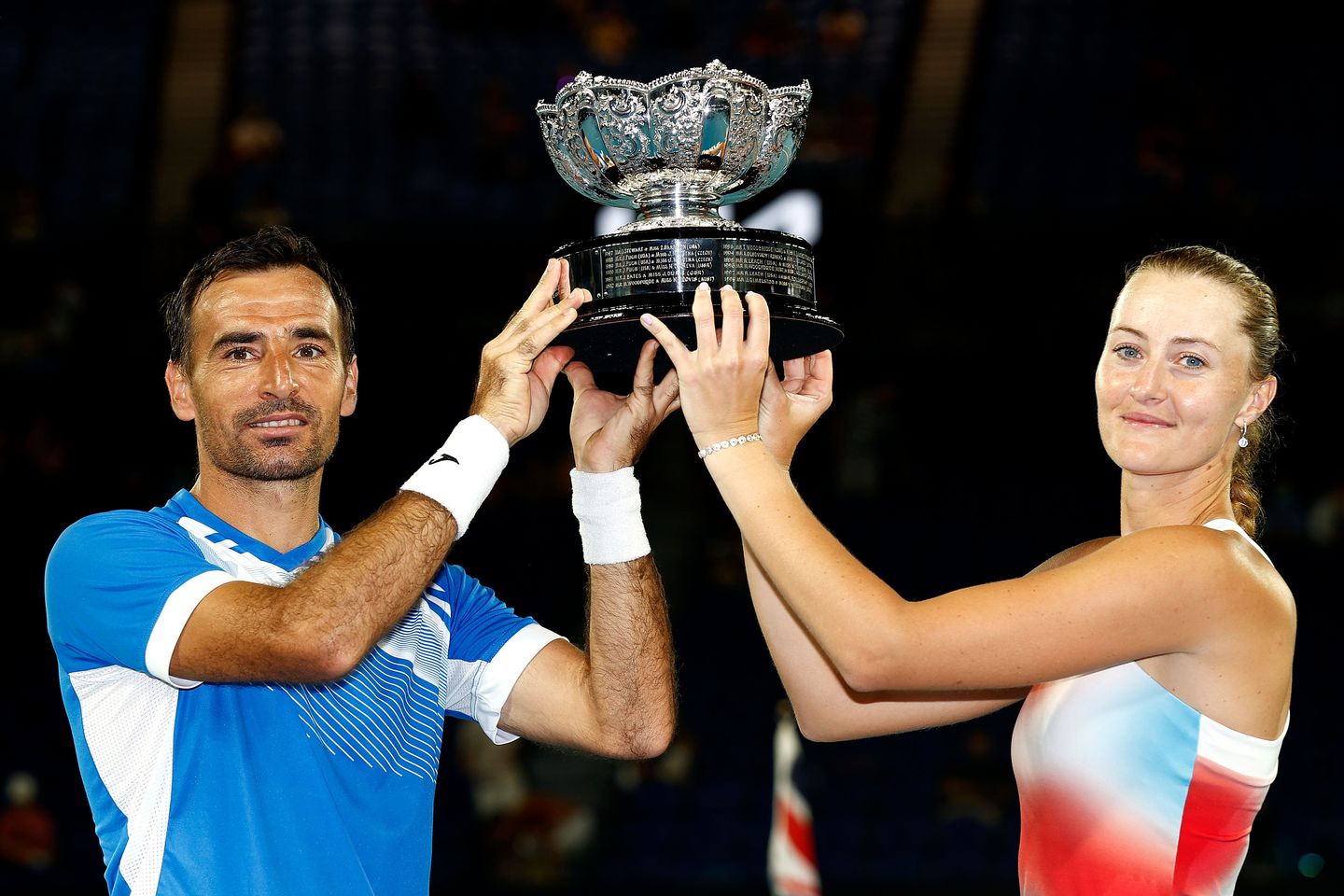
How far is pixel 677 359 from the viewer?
2.72m

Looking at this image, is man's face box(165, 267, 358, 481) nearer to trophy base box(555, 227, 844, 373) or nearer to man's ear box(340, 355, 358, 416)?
man's ear box(340, 355, 358, 416)

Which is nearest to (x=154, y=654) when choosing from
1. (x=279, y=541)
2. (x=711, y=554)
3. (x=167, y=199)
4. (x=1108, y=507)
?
(x=279, y=541)

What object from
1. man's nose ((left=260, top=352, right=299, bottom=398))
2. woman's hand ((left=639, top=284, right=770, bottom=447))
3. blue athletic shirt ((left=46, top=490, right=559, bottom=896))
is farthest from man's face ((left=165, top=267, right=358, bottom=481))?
woman's hand ((left=639, top=284, right=770, bottom=447))

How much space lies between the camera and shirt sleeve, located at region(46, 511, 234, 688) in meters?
2.62

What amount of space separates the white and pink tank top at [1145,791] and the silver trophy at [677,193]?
852 mm

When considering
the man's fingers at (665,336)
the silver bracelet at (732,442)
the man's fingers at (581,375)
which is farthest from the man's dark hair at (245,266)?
the silver bracelet at (732,442)

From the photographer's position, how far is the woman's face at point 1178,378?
2709 millimetres

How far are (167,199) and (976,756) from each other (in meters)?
9.03

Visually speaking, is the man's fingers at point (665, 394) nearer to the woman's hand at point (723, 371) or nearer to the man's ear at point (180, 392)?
the woman's hand at point (723, 371)

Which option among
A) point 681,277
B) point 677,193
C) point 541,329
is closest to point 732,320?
point 681,277

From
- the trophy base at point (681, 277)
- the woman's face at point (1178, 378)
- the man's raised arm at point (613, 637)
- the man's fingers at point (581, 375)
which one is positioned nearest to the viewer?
the woman's face at point (1178, 378)

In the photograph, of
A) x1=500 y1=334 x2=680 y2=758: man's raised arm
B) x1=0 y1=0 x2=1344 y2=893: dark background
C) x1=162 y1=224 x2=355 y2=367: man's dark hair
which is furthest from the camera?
x1=0 y1=0 x2=1344 y2=893: dark background

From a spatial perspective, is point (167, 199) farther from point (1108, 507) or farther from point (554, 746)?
point (554, 746)

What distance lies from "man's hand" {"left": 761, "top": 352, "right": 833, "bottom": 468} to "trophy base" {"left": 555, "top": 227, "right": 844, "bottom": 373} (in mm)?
126
